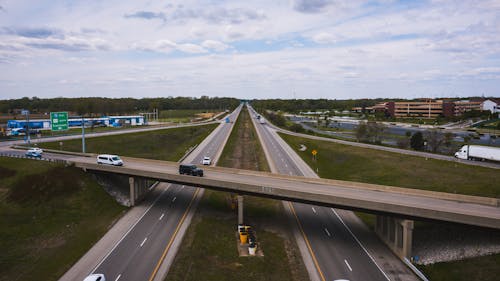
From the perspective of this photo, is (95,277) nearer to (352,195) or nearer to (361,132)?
(352,195)

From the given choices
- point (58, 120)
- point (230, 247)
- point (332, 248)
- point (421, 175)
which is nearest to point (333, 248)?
point (332, 248)

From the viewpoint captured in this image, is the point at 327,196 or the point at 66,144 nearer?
the point at 327,196

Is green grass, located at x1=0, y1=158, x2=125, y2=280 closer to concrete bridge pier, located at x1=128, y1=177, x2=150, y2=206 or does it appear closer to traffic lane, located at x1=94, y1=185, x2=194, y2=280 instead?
concrete bridge pier, located at x1=128, y1=177, x2=150, y2=206

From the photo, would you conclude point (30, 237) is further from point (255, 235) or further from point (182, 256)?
point (255, 235)

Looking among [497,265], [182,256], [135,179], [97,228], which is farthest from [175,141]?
[497,265]

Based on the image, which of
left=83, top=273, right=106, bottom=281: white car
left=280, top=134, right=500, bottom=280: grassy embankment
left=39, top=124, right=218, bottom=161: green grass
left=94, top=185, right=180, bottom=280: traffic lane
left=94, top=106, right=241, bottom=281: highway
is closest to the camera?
left=83, top=273, right=106, bottom=281: white car

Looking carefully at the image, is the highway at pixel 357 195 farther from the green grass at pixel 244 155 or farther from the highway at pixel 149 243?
the green grass at pixel 244 155

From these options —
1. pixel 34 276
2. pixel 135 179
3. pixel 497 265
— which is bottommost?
pixel 34 276

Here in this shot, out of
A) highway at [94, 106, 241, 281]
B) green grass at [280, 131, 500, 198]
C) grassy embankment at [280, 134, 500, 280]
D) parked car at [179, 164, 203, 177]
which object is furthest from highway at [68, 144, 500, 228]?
green grass at [280, 131, 500, 198]
